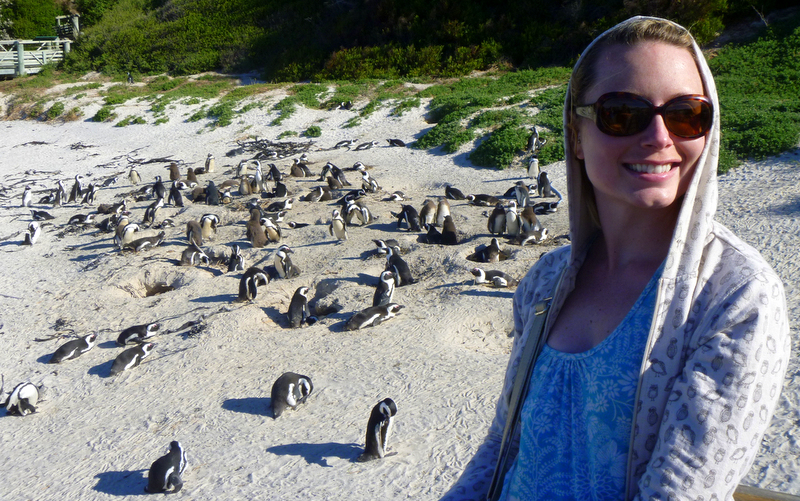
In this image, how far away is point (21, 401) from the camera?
15.7 feet

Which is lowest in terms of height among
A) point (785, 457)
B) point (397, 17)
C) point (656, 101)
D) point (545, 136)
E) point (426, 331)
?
point (426, 331)

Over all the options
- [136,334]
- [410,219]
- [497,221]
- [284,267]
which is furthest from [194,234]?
[497,221]

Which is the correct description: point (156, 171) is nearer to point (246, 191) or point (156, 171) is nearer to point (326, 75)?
point (246, 191)

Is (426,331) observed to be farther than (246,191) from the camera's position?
No

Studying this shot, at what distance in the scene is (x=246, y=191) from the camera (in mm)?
10664

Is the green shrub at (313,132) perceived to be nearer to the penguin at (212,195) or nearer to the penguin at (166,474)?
the penguin at (212,195)

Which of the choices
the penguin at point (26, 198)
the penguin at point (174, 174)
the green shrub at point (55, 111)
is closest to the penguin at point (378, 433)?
the penguin at point (174, 174)

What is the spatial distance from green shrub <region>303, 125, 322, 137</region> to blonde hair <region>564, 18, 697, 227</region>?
13.6m

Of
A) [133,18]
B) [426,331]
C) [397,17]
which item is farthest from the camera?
[133,18]

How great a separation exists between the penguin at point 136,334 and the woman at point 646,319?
199 inches

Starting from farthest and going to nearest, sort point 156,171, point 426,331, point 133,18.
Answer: point 133,18 < point 156,171 < point 426,331

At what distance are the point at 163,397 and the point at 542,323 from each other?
13.6 feet

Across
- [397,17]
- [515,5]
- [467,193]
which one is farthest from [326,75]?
[467,193]

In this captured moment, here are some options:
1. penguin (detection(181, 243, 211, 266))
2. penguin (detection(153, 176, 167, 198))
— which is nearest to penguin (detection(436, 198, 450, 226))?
penguin (detection(181, 243, 211, 266))
